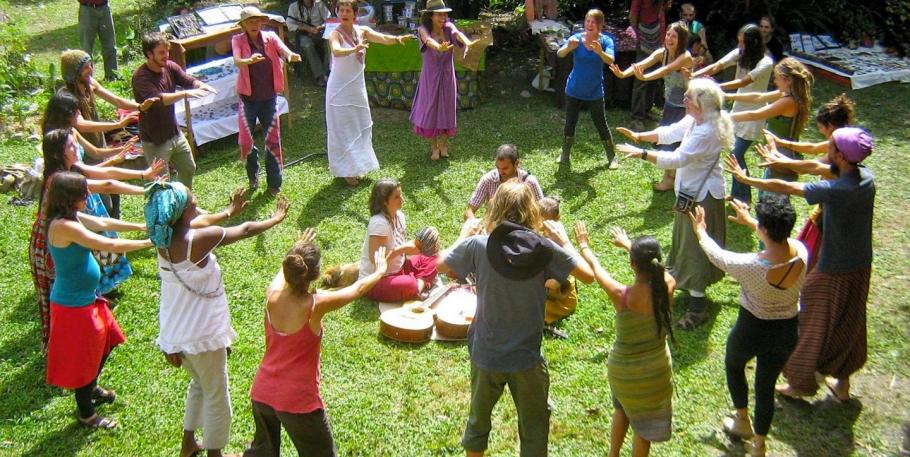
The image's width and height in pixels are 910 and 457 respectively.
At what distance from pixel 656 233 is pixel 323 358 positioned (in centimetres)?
345

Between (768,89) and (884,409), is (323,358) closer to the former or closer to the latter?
(884,409)

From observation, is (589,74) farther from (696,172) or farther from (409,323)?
(409,323)

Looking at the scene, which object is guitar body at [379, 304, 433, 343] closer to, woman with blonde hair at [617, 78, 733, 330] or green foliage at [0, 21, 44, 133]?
woman with blonde hair at [617, 78, 733, 330]

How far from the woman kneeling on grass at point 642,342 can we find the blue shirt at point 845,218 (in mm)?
1352

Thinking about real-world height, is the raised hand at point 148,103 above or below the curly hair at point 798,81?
below

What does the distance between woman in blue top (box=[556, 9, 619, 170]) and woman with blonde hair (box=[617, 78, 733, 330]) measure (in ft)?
8.25

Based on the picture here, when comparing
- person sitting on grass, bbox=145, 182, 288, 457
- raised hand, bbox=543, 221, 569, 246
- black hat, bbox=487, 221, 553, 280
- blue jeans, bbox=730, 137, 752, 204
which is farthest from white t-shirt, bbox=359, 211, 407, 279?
blue jeans, bbox=730, 137, 752, 204

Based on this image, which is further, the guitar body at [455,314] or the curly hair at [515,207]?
the guitar body at [455,314]

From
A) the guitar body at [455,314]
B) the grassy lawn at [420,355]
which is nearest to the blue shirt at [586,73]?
the grassy lawn at [420,355]

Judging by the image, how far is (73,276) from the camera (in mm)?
4582

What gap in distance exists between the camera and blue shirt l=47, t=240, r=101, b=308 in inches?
179

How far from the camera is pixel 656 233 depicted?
7227mm

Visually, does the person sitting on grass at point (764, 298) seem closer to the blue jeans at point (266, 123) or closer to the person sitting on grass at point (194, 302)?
the person sitting on grass at point (194, 302)

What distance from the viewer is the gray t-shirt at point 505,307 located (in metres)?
3.68
